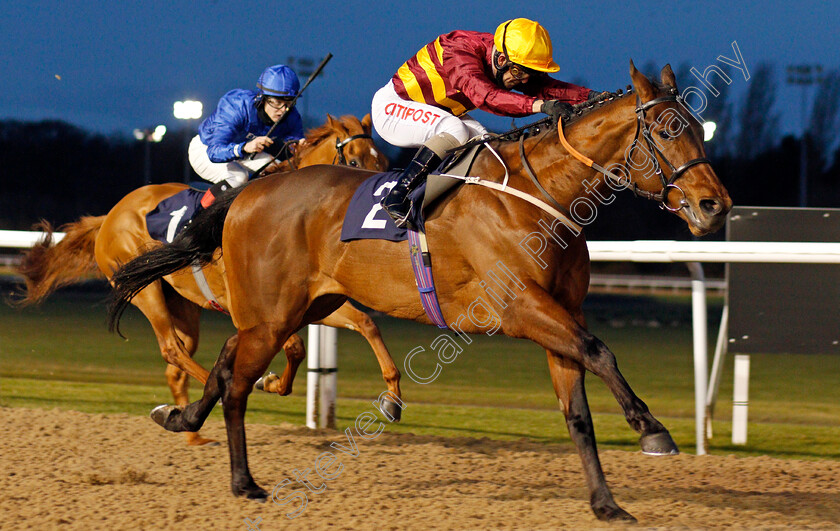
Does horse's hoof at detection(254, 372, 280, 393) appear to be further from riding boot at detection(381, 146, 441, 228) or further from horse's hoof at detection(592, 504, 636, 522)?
horse's hoof at detection(592, 504, 636, 522)

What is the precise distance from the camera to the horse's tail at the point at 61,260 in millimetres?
5395

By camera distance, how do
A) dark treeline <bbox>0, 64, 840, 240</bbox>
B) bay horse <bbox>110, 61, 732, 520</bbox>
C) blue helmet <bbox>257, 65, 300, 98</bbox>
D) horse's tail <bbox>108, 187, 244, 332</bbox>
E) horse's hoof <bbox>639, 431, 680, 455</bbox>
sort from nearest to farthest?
1. horse's hoof <bbox>639, 431, 680, 455</bbox>
2. bay horse <bbox>110, 61, 732, 520</bbox>
3. horse's tail <bbox>108, 187, 244, 332</bbox>
4. blue helmet <bbox>257, 65, 300, 98</bbox>
5. dark treeline <bbox>0, 64, 840, 240</bbox>

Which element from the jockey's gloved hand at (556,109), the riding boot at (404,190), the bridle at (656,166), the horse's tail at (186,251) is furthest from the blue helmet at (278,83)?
the bridle at (656,166)

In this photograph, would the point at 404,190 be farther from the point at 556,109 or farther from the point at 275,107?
the point at 275,107

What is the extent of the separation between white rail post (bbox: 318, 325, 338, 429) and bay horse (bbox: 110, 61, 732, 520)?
40.1 inches

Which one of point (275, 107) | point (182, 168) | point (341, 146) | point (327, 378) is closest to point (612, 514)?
point (327, 378)

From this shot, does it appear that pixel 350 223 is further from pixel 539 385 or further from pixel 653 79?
pixel 539 385

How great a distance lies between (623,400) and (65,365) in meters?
6.93

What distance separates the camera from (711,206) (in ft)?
9.34

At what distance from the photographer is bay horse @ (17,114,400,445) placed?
15.0 ft

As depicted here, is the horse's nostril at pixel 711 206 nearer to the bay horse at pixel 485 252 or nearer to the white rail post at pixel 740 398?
the bay horse at pixel 485 252

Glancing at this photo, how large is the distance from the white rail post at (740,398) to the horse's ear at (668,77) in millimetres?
1887

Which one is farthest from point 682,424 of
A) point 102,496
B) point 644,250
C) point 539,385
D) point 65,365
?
point 65,365

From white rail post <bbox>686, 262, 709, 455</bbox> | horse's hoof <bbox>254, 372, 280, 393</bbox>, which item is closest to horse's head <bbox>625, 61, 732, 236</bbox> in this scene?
white rail post <bbox>686, 262, 709, 455</bbox>
